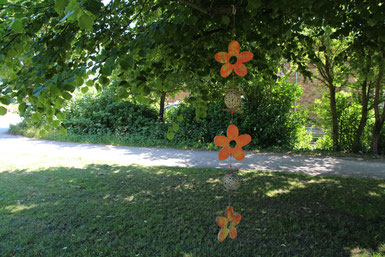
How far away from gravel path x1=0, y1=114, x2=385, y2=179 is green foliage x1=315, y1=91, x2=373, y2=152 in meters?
1.45

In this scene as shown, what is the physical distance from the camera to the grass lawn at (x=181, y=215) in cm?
329

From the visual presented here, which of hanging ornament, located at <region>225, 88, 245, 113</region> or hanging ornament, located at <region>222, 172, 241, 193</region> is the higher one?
hanging ornament, located at <region>225, 88, 245, 113</region>

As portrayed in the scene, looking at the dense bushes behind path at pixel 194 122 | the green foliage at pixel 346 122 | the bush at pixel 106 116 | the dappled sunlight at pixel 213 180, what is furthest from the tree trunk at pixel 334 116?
the bush at pixel 106 116

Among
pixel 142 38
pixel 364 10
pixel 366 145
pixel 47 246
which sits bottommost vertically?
pixel 47 246

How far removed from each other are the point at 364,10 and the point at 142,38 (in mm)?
2527

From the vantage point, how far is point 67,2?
120cm

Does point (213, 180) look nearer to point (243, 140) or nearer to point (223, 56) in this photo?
point (243, 140)

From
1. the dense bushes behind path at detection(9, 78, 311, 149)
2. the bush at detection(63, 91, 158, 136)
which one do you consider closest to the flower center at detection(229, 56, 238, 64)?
the dense bushes behind path at detection(9, 78, 311, 149)

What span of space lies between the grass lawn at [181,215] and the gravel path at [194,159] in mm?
936

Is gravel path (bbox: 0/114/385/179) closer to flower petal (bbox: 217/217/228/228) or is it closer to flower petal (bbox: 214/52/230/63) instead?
flower petal (bbox: 217/217/228/228)

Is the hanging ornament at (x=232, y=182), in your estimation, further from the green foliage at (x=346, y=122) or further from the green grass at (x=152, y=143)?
the green foliage at (x=346, y=122)

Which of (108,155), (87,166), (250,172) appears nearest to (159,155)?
(108,155)

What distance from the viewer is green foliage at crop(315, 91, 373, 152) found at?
952 cm

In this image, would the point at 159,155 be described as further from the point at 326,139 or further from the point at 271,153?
the point at 326,139
